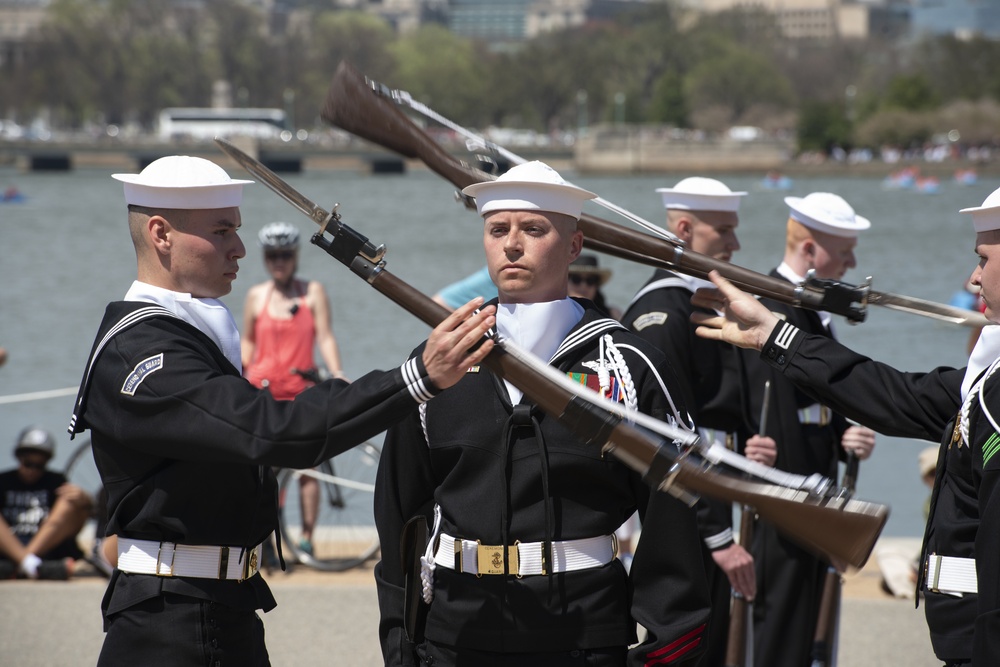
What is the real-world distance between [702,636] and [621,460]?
0.59 m

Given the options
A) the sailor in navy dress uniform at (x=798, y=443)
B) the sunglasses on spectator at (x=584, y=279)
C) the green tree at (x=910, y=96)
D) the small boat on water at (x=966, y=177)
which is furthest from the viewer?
the green tree at (x=910, y=96)

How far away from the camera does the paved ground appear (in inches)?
275

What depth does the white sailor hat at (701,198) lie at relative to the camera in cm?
648

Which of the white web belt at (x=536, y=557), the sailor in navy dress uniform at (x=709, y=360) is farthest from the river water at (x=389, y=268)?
the white web belt at (x=536, y=557)

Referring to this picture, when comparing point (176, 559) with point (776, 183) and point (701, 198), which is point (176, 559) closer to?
point (701, 198)

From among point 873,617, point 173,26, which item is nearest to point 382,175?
point 173,26

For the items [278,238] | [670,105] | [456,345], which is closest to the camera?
[456,345]

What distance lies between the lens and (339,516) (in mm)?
10656

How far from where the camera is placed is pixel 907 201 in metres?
73.9

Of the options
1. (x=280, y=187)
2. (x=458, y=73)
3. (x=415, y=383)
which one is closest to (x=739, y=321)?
(x=415, y=383)

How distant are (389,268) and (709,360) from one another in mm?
31107

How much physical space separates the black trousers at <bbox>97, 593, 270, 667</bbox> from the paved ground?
288 cm

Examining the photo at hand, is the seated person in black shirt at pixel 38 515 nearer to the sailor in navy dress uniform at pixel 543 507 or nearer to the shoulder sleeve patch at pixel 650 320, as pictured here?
the shoulder sleeve patch at pixel 650 320

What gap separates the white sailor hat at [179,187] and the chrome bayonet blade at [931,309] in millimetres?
2197
